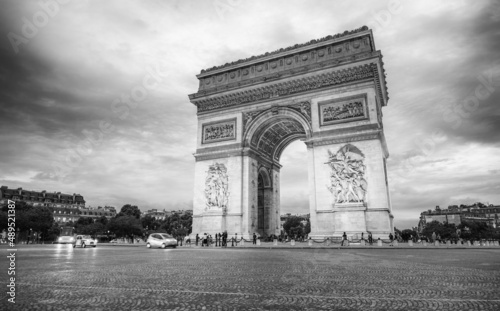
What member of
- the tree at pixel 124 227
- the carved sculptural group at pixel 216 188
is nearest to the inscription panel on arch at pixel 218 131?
the carved sculptural group at pixel 216 188

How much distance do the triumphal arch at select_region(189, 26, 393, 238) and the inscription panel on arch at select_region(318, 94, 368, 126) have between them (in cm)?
7

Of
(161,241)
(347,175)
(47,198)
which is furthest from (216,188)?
(47,198)

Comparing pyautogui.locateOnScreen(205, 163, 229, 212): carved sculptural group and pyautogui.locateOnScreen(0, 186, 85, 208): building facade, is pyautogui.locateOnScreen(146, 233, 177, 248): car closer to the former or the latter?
pyautogui.locateOnScreen(205, 163, 229, 212): carved sculptural group

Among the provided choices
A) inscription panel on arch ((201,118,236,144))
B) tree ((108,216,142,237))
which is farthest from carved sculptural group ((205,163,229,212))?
tree ((108,216,142,237))

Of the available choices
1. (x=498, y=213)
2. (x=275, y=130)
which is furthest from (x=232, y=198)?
(x=498, y=213)

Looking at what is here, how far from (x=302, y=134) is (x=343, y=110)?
798 cm

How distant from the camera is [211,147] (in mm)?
28922

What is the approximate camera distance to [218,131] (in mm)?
29391

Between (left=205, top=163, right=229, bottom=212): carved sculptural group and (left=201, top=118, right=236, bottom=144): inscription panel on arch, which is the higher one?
(left=201, top=118, right=236, bottom=144): inscription panel on arch

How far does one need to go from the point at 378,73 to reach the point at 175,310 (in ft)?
82.1

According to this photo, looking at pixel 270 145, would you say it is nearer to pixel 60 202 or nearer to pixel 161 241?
pixel 161 241

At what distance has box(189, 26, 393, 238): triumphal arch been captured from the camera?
2278 cm

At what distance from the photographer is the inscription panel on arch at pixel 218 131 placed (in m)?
28.8

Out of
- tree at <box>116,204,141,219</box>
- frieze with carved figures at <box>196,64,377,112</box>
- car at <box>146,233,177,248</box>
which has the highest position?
frieze with carved figures at <box>196,64,377,112</box>
